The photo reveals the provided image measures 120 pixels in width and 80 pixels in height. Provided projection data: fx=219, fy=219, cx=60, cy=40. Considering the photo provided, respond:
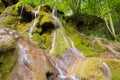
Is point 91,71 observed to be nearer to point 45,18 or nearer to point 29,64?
point 29,64

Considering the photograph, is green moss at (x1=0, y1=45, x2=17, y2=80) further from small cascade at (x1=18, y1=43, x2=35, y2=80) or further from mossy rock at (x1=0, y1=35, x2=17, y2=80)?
small cascade at (x1=18, y1=43, x2=35, y2=80)

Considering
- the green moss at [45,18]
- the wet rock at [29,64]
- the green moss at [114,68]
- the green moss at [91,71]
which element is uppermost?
the green moss at [45,18]

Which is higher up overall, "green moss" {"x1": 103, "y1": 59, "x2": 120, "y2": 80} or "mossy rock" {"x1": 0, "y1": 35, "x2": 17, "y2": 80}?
"mossy rock" {"x1": 0, "y1": 35, "x2": 17, "y2": 80}

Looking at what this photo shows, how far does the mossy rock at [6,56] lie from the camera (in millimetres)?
7185

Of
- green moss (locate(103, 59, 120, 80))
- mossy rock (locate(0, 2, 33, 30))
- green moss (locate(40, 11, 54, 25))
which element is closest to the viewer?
green moss (locate(103, 59, 120, 80))

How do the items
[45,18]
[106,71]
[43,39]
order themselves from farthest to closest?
[45,18], [43,39], [106,71]

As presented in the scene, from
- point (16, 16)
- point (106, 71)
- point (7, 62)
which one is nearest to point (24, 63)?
point (7, 62)

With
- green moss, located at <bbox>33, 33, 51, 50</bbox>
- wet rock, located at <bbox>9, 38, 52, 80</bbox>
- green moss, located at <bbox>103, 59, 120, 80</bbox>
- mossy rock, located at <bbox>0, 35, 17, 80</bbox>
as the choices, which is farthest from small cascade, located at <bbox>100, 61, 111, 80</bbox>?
green moss, located at <bbox>33, 33, 51, 50</bbox>

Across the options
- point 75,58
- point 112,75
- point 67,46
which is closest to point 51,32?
point 67,46

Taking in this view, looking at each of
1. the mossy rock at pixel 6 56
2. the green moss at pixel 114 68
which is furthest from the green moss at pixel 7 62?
the green moss at pixel 114 68

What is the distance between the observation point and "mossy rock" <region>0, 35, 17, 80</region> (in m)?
7.18

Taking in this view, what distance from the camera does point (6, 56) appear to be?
24.7 feet

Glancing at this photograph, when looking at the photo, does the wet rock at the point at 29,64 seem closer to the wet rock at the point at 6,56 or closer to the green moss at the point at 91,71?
the wet rock at the point at 6,56

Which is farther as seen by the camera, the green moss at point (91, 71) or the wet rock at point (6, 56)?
the green moss at point (91, 71)
